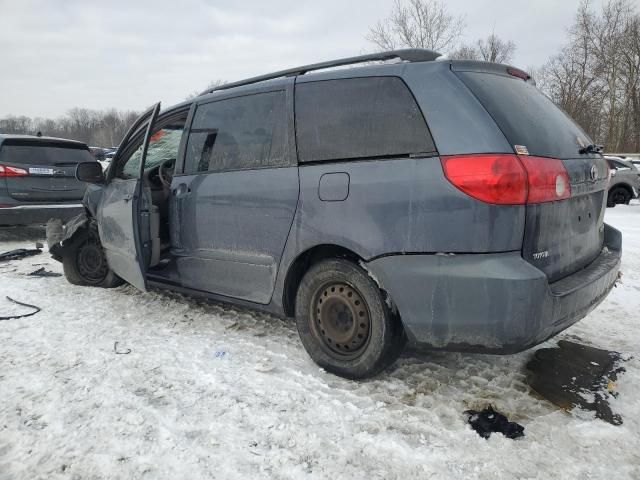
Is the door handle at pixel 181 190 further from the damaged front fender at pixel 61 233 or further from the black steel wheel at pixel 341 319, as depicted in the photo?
the damaged front fender at pixel 61 233

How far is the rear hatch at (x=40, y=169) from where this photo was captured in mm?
6688

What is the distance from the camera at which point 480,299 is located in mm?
2182

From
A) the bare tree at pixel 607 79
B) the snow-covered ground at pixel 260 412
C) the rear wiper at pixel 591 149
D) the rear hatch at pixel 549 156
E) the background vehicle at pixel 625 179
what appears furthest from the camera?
the bare tree at pixel 607 79

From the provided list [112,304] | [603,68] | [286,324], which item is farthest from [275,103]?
[603,68]

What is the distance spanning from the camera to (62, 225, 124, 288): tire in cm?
470

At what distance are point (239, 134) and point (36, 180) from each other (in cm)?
511

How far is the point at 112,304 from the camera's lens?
4.21 m

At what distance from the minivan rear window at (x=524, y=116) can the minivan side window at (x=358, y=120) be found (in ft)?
1.12

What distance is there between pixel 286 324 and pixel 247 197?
1.14m

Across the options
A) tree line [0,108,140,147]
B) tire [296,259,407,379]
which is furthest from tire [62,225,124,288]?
tree line [0,108,140,147]

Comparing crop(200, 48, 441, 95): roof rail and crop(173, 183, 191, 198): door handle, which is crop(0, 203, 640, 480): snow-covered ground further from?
crop(200, 48, 441, 95): roof rail

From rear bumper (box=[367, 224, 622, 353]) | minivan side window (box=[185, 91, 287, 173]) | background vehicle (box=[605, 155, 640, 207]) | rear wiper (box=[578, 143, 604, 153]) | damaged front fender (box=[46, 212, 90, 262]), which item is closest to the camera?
rear bumper (box=[367, 224, 622, 353])

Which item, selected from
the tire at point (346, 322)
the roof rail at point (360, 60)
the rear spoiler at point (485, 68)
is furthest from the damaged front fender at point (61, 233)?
the rear spoiler at point (485, 68)

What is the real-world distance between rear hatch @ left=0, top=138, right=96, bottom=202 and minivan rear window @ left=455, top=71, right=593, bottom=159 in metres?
6.63
